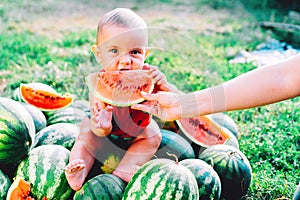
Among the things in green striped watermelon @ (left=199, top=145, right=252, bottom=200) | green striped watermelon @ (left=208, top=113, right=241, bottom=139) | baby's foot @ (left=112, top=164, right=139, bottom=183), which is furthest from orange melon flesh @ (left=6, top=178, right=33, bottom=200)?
green striped watermelon @ (left=208, top=113, right=241, bottom=139)

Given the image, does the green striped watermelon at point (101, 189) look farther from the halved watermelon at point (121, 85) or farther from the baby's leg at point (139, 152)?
the halved watermelon at point (121, 85)

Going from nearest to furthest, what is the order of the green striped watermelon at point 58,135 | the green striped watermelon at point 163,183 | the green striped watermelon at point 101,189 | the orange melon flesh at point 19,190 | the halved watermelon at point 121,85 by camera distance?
the green striped watermelon at point 163,183 < the green striped watermelon at point 101,189 < the orange melon flesh at point 19,190 < the halved watermelon at point 121,85 < the green striped watermelon at point 58,135

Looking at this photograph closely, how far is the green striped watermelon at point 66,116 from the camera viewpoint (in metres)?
3.60

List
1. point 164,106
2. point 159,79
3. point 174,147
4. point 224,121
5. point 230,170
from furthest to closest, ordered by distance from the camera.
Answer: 1. point 224,121
2. point 174,147
3. point 230,170
4. point 159,79
5. point 164,106

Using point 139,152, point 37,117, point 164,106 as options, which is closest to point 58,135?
point 37,117

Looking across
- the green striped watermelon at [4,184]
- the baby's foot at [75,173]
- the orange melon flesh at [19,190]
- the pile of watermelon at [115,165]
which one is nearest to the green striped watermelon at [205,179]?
the pile of watermelon at [115,165]

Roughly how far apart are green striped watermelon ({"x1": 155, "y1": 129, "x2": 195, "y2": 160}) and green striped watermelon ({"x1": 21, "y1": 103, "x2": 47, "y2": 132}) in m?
0.90

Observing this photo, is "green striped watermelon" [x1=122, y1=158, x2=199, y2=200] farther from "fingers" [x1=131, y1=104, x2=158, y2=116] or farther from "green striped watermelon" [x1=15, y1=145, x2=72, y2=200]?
"green striped watermelon" [x1=15, y1=145, x2=72, y2=200]

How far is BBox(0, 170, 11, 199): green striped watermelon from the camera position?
293 cm

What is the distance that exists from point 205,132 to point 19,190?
139 cm

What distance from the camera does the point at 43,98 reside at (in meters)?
3.94

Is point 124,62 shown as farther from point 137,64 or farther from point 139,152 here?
point 139,152

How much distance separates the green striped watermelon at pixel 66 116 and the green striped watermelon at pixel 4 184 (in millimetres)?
714

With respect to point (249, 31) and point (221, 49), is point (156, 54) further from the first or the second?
point (249, 31)
